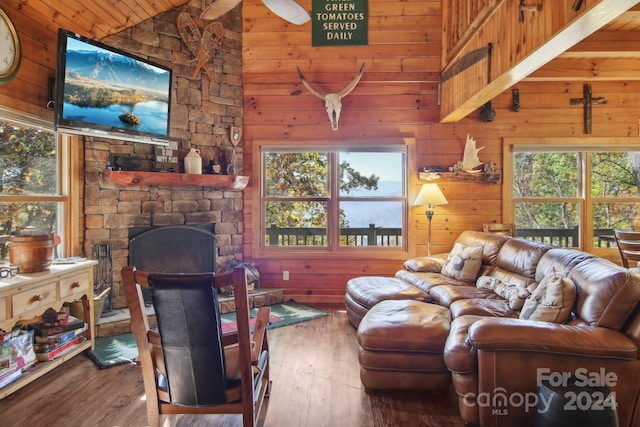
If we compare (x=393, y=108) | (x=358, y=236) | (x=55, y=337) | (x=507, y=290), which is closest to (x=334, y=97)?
(x=393, y=108)

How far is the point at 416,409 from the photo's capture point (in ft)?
7.50

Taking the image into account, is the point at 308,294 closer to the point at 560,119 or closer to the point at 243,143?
the point at 243,143

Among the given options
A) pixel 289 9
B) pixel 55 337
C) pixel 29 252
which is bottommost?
pixel 55 337

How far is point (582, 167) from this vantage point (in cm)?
476

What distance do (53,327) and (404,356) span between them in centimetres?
263

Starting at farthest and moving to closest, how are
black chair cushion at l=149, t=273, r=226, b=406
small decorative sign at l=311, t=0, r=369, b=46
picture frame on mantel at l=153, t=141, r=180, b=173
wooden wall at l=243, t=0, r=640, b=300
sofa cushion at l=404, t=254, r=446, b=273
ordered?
wooden wall at l=243, t=0, r=640, b=300 < small decorative sign at l=311, t=0, r=369, b=46 < sofa cushion at l=404, t=254, r=446, b=273 < picture frame on mantel at l=153, t=141, r=180, b=173 < black chair cushion at l=149, t=273, r=226, b=406

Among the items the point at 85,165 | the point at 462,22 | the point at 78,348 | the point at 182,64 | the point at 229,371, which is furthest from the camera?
the point at 182,64

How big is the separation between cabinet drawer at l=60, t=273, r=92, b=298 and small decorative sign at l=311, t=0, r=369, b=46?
3.58 m

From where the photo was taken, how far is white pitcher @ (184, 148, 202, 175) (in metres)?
4.11

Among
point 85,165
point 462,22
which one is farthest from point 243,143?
point 462,22

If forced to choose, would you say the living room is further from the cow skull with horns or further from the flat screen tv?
the flat screen tv

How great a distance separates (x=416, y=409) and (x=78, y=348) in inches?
103

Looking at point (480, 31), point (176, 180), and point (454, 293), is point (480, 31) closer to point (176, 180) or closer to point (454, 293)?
point (454, 293)

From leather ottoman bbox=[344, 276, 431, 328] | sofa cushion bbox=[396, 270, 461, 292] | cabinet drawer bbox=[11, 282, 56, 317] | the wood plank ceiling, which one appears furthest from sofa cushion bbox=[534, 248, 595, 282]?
cabinet drawer bbox=[11, 282, 56, 317]
